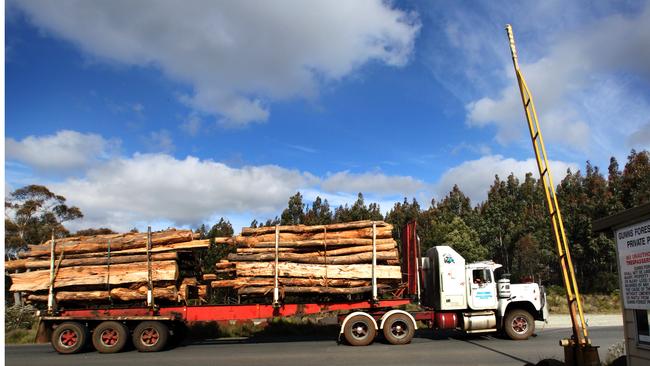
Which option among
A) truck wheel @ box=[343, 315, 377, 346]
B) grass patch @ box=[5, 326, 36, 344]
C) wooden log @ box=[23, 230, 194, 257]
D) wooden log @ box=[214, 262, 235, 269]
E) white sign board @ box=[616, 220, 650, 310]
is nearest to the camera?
white sign board @ box=[616, 220, 650, 310]

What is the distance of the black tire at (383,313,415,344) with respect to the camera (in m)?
13.6

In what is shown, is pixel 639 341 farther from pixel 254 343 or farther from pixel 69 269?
pixel 69 269

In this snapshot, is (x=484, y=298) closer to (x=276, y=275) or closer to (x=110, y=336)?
(x=276, y=275)

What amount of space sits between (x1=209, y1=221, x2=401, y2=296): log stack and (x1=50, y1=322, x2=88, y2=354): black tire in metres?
3.90

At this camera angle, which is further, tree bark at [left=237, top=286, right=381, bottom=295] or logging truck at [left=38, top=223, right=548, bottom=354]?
tree bark at [left=237, top=286, right=381, bottom=295]

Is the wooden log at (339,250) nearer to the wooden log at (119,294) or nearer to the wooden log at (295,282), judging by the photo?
the wooden log at (295,282)

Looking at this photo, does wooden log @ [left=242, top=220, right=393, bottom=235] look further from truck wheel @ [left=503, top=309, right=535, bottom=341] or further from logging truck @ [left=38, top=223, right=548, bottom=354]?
truck wheel @ [left=503, top=309, right=535, bottom=341]

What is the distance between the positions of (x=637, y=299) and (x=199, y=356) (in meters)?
10.1

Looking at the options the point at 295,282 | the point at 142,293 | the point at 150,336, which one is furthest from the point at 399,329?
the point at 142,293

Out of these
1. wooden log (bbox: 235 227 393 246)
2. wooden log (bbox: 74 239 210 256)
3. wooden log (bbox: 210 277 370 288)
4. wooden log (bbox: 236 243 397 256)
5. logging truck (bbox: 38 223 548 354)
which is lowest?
logging truck (bbox: 38 223 548 354)

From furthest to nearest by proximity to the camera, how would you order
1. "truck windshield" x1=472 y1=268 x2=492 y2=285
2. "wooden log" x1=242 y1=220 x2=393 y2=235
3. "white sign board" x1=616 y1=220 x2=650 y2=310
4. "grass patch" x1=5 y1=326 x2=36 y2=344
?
→ "grass patch" x1=5 y1=326 x2=36 y2=344, "wooden log" x1=242 y1=220 x2=393 y2=235, "truck windshield" x1=472 y1=268 x2=492 y2=285, "white sign board" x1=616 y1=220 x2=650 y2=310

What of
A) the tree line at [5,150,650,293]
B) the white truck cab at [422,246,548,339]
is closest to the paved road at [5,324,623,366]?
the white truck cab at [422,246,548,339]

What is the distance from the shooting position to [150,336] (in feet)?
45.3

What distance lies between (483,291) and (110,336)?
427 inches
